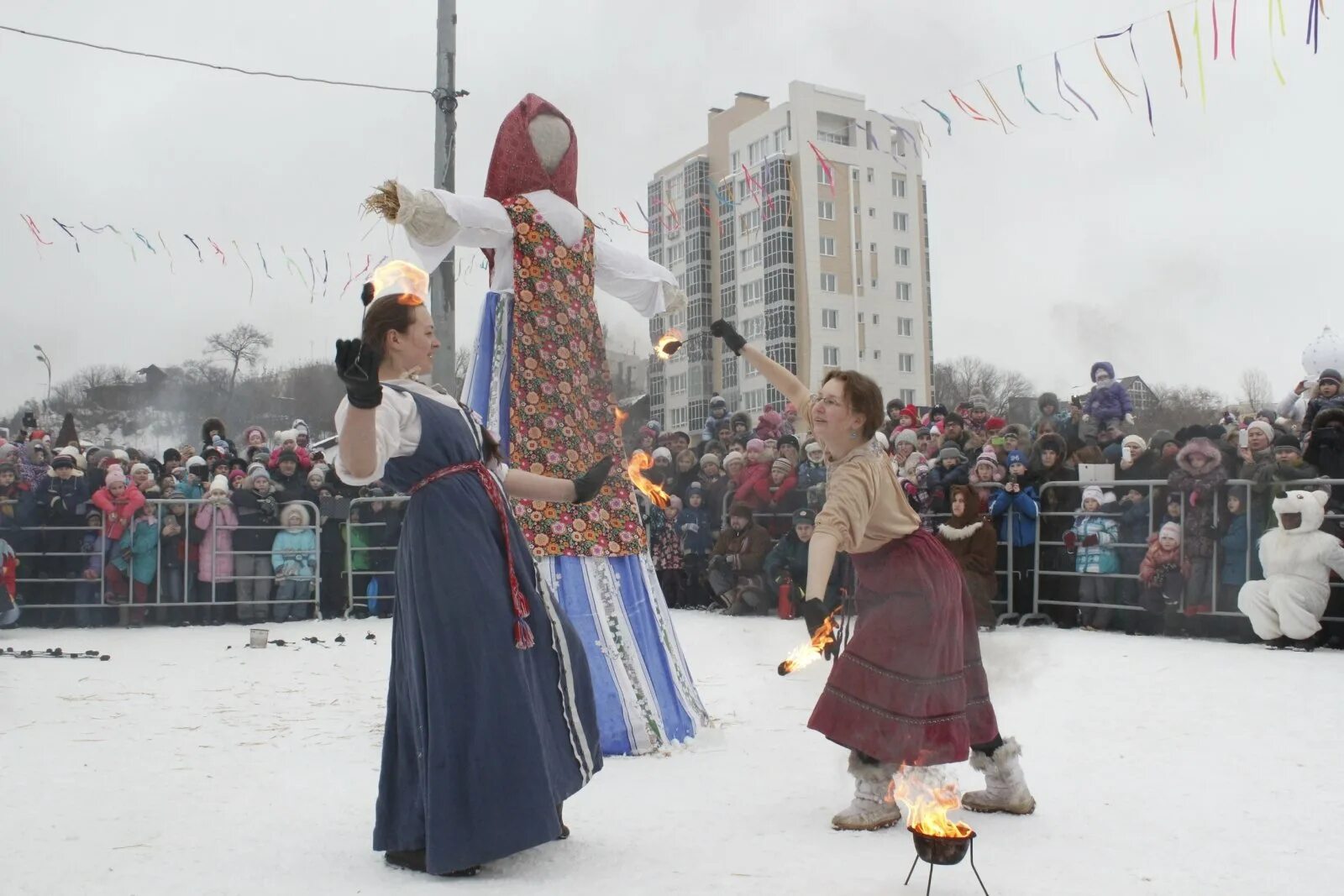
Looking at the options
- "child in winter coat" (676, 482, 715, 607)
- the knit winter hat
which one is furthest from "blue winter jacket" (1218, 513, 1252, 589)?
"child in winter coat" (676, 482, 715, 607)

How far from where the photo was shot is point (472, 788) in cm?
353

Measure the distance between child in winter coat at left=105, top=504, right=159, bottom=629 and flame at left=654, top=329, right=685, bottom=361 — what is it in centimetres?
804

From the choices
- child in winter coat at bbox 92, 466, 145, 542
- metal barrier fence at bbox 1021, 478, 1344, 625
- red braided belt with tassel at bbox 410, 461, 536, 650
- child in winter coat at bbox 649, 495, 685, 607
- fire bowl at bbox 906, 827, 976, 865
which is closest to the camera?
fire bowl at bbox 906, 827, 976, 865

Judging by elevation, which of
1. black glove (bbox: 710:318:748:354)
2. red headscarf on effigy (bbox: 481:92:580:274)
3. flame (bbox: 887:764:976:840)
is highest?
red headscarf on effigy (bbox: 481:92:580:274)

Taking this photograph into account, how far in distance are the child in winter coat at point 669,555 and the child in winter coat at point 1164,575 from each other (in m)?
4.66

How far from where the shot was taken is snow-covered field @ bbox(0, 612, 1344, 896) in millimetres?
3576

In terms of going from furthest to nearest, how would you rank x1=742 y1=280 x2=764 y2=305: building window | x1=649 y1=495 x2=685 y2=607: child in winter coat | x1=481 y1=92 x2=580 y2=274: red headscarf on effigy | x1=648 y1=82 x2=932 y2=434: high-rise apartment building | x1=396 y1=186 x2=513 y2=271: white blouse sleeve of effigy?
x1=742 y1=280 x2=764 y2=305: building window → x1=648 y1=82 x2=932 y2=434: high-rise apartment building → x1=649 y1=495 x2=685 y2=607: child in winter coat → x1=481 y1=92 x2=580 y2=274: red headscarf on effigy → x1=396 y1=186 x2=513 y2=271: white blouse sleeve of effigy

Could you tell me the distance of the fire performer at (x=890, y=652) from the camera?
3.98 m

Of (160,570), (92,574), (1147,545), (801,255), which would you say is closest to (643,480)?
(1147,545)

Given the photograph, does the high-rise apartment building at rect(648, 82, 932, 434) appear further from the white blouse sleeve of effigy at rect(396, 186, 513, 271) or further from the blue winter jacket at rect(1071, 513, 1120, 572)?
the white blouse sleeve of effigy at rect(396, 186, 513, 271)

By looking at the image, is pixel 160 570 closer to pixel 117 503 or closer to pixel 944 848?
pixel 117 503

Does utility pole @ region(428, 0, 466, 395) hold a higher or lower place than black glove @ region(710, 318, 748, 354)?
higher

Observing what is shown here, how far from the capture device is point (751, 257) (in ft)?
137

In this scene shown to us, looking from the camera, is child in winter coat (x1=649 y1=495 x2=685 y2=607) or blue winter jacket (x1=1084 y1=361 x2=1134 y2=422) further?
child in winter coat (x1=649 y1=495 x2=685 y2=607)
